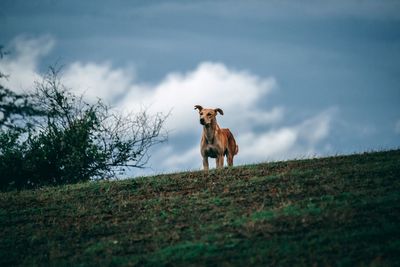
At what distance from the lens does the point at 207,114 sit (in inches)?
747

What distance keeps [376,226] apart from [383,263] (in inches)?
67.0

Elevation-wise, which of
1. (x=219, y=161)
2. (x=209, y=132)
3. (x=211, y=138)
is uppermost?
(x=209, y=132)

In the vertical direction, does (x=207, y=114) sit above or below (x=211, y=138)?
above

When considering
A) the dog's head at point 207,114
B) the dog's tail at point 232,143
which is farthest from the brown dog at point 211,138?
the dog's tail at point 232,143

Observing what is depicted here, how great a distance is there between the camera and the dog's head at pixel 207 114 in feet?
61.1

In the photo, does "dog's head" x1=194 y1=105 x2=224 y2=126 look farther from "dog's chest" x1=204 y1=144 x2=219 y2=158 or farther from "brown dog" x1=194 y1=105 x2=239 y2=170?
"dog's chest" x1=204 y1=144 x2=219 y2=158

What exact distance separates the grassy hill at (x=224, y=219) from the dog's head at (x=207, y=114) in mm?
3269

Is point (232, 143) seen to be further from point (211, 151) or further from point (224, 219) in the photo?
point (224, 219)

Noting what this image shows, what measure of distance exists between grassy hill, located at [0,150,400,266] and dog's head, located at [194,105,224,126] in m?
3.27

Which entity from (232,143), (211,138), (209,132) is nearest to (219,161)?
(211,138)

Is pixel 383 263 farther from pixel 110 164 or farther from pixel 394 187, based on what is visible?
pixel 110 164

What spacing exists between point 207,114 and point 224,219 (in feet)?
29.8

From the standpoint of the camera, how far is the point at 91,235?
10.6 m

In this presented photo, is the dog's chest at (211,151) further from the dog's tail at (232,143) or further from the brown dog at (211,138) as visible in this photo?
the dog's tail at (232,143)
